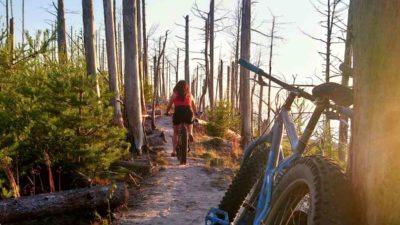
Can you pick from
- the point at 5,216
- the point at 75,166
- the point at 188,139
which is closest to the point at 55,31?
the point at 75,166

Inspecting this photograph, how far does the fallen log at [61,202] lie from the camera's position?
→ 5.25m

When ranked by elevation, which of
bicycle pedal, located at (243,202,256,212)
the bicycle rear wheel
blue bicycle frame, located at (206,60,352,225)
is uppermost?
blue bicycle frame, located at (206,60,352,225)

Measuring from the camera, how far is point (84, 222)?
594 centimetres

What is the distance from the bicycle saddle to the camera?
2070 millimetres

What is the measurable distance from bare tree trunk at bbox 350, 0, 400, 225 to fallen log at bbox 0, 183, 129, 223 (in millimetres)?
4757

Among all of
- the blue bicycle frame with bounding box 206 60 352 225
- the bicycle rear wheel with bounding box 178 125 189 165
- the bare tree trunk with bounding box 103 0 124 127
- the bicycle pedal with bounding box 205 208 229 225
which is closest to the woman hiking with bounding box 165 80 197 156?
the bicycle rear wheel with bounding box 178 125 189 165

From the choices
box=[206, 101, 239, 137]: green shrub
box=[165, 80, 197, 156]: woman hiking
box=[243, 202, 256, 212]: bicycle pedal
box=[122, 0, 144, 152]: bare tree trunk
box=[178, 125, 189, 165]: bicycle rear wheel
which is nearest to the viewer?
box=[243, 202, 256, 212]: bicycle pedal

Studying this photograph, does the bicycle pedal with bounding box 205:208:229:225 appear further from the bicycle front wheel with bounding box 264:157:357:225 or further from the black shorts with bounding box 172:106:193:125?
the black shorts with bounding box 172:106:193:125

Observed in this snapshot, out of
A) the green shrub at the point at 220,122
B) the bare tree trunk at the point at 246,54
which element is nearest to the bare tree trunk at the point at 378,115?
the bare tree trunk at the point at 246,54

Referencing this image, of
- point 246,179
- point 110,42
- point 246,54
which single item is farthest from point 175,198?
point 246,54

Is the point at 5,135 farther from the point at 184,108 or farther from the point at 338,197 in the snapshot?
the point at 338,197

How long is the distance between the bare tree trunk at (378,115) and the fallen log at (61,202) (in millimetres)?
4757

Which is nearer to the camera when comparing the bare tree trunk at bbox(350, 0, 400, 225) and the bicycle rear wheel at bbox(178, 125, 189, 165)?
the bare tree trunk at bbox(350, 0, 400, 225)

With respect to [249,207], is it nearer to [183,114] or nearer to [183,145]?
[183,114]
